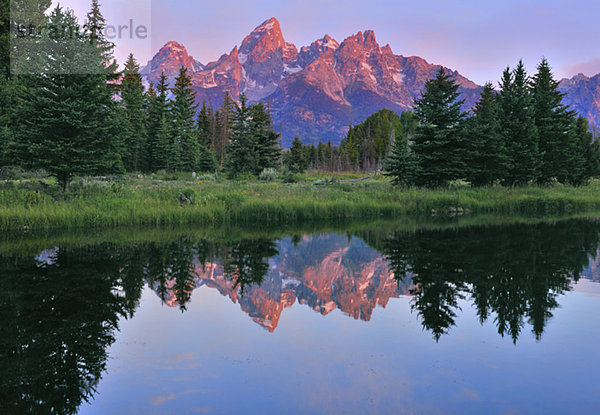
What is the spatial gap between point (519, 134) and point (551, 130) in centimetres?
563

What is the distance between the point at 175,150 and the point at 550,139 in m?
35.9

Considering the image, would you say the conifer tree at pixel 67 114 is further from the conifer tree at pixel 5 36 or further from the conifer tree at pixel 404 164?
the conifer tree at pixel 5 36

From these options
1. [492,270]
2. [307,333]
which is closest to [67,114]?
[307,333]

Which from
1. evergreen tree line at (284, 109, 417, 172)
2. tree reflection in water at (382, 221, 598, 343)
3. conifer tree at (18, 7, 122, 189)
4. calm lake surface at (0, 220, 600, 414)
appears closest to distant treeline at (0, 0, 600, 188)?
conifer tree at (18, 7, 122, 189)

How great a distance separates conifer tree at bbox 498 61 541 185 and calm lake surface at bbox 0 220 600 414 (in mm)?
21988

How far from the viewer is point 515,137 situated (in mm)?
33000

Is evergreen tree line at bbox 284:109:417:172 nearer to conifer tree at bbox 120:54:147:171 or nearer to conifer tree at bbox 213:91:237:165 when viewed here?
conifer tree at bbox 213:91:237:165

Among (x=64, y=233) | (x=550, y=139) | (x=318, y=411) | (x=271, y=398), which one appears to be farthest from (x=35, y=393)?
(x=550, y=139)

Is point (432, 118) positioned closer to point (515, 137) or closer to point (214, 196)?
point (515, 137)

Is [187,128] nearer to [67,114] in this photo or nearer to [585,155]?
[67,114]

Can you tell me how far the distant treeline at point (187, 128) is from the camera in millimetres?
19672

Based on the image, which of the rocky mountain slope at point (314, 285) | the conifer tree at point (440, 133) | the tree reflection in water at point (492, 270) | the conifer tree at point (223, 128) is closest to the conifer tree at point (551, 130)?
the conifer tree at point (440, 133)

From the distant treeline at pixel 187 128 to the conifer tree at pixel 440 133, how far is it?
0.23 ft

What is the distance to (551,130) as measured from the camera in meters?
36.0
